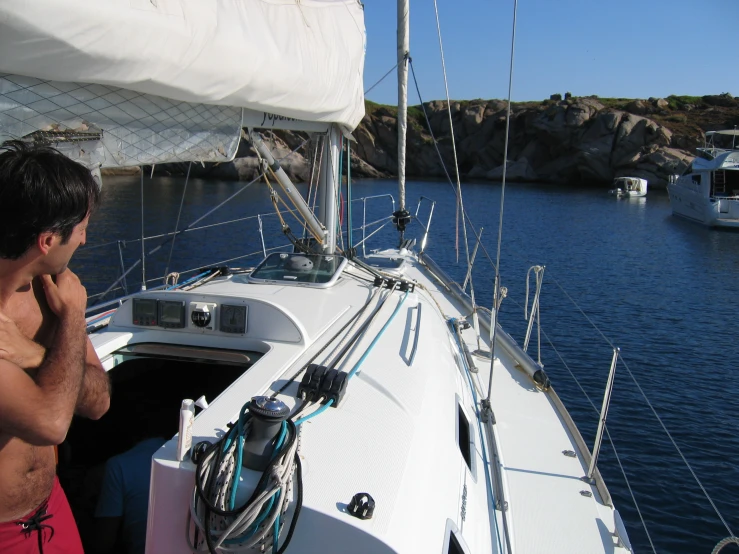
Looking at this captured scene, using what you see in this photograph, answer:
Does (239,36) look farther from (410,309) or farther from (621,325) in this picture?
(621,325)

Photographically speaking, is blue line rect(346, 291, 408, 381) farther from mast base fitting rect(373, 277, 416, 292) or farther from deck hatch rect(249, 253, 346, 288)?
deck hatch rect(249, 253, 346, 288)

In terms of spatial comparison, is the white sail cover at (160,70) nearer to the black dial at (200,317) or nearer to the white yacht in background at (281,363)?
the white yacht in background at (281,363)

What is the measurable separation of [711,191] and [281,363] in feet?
122

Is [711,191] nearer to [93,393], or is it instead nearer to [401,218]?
[401,218]

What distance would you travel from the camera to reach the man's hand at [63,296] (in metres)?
1.95

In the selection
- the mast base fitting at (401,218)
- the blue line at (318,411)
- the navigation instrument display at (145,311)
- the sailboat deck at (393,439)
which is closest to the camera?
the sailboat deck at (393,439)

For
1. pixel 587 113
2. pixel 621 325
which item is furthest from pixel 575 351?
pixel 587 113

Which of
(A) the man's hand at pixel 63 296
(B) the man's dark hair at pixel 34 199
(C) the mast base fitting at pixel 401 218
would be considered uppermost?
(B) the man's dark hair at pixel 34 199

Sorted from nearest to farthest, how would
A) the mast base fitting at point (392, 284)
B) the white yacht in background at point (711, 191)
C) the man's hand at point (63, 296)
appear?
1. the man's hand at point (63, 296)
2. the mast base fitting at point (392, 284)
3. the white yacht in background at point (711, 191)

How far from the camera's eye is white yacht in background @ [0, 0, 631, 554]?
2.31 m

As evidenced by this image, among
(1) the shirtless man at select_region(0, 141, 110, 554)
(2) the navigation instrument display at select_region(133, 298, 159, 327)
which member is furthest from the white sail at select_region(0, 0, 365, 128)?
(2) the navigation instrument display at select_region(133, 298, 159, 327)

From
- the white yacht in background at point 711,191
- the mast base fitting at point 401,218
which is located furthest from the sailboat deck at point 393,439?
the white yacht in background at point 711,191

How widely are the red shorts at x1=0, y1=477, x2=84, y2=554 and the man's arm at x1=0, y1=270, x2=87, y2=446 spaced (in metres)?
0.53

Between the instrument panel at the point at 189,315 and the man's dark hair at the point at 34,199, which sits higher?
the man's dark hair at the point at 34,199
